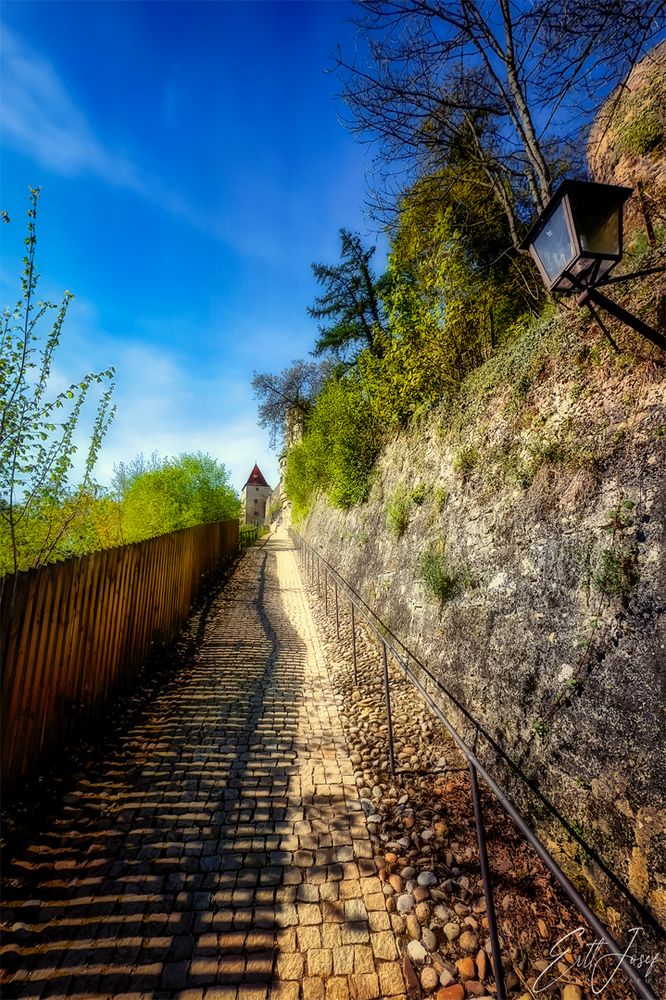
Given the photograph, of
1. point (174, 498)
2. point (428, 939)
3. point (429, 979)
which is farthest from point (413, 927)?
point (174, 498)

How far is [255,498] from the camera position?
60.1m

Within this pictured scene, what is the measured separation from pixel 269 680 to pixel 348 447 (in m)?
7.05

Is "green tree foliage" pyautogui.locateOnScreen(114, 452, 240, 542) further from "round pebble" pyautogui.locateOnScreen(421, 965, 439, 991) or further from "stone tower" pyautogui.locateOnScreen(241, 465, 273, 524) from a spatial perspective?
"stone tower" pyautogui.locateOnScreen(241, 465, 273, 524)

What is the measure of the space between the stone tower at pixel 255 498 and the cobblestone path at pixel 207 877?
182ft

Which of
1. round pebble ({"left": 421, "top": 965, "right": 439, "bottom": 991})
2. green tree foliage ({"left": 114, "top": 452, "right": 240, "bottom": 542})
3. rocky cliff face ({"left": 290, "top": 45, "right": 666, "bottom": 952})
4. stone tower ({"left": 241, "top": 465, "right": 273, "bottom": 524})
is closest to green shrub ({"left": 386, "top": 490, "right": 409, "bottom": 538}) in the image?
rocky cliff face ({"left": 290, "top": 45, "right": 666, "bottom": 952})

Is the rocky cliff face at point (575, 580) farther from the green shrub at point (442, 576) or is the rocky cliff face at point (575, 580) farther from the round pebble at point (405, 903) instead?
the round pebble at point (405, 903)

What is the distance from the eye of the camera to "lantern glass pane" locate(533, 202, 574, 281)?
2.69 metres

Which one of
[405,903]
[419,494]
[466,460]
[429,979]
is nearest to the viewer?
[429,979]

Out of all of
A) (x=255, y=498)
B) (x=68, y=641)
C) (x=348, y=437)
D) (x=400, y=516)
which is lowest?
(x=68, y=641)

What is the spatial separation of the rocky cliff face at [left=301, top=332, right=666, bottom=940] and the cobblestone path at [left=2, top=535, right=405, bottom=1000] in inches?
51.9

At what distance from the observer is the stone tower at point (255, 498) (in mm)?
58906

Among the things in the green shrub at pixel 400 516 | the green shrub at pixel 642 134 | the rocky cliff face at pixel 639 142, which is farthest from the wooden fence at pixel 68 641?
the green shrub at pixel 642 134

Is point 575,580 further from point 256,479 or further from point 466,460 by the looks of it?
point 256,479

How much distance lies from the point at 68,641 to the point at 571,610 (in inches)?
166
